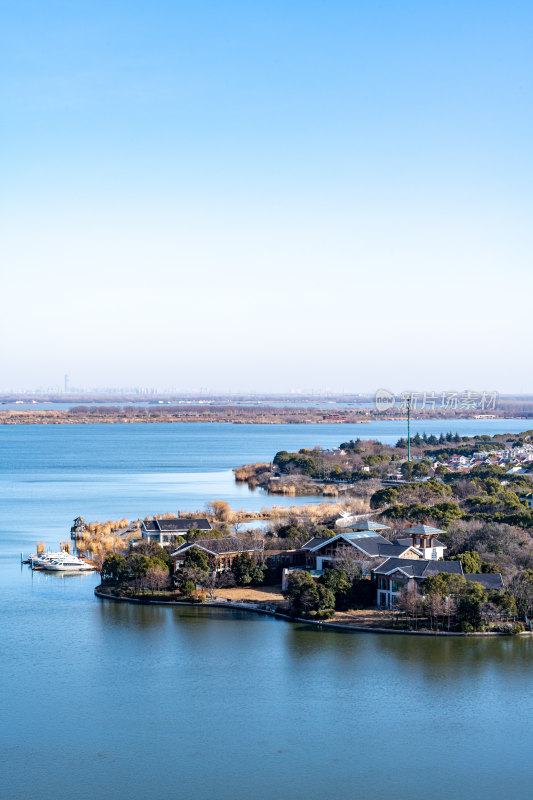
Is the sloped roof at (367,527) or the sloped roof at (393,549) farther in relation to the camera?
the sloped roof at (367,527)

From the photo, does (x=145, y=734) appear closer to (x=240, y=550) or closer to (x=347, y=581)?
(x=347, y=581)

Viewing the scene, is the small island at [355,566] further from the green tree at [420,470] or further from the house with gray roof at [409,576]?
the green tree at [420,470]

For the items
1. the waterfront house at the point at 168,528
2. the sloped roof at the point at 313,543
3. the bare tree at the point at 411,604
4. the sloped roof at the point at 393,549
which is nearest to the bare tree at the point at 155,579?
the sloped roof at the point at 313,543

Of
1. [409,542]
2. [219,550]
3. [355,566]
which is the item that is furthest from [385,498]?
[355,566]

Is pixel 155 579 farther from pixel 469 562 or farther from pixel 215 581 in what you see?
pixel 469 562

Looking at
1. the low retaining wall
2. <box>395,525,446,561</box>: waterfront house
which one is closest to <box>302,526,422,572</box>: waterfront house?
<box>395,525,446,561</box>: waterfront house

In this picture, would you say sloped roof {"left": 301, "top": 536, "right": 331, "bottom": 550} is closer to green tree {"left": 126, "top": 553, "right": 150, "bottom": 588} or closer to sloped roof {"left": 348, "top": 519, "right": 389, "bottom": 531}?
sloped roof {"left": 348, "top": 519, "right": 389, "bottom": 531}
